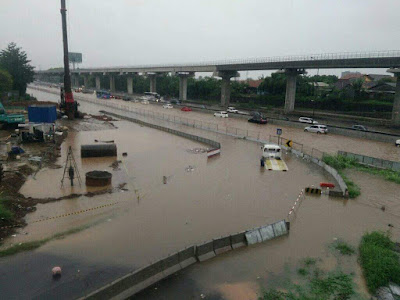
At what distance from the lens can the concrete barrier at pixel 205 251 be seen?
1201 cm

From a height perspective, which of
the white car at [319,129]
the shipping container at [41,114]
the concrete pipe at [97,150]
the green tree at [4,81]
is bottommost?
the concrete pipe at [97,150]

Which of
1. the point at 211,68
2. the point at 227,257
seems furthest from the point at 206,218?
the point at 211,68

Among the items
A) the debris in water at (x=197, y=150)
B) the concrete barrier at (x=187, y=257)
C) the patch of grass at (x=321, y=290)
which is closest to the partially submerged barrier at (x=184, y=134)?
the debris in water at (x=197, y=150)

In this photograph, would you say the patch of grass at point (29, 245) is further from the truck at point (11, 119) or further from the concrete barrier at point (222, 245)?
the truck at point (11, 119)

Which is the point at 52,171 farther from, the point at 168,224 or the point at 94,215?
the point at 168,224

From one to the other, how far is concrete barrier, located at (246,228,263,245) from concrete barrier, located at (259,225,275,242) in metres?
0.18

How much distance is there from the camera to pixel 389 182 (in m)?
22.7

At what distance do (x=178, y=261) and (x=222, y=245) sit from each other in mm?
2143

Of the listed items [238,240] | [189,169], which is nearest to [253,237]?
[238,240]

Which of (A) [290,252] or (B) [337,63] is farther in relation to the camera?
(B) [337,63]

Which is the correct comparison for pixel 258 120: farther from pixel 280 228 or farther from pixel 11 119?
pixel 280 228

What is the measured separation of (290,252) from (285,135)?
101 feet

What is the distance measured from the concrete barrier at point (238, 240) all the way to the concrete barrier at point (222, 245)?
193 millimetres

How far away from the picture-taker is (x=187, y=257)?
462 inches
